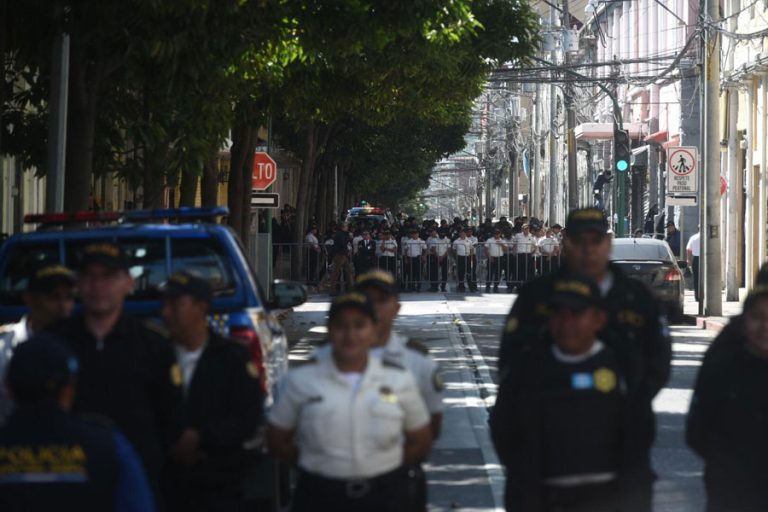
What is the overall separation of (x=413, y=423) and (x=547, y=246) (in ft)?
106

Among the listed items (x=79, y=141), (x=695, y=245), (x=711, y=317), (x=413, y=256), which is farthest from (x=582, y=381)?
(x=413, y=256)

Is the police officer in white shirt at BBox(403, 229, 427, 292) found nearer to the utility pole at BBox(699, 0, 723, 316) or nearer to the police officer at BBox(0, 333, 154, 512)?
the utility pole at BBox(699, 0, 723, 316)

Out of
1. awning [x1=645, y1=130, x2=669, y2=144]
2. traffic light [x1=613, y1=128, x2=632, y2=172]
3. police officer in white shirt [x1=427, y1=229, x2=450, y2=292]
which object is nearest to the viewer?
traffic light [x1=613, y1=128, x2=632, y2=172]

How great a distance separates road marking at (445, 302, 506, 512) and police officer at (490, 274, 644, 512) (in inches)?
153

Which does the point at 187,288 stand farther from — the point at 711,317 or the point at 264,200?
the point at 264,200

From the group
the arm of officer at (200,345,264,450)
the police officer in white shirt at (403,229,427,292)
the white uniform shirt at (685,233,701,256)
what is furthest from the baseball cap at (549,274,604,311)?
the police officer in white shirt at (403,229,427,292)

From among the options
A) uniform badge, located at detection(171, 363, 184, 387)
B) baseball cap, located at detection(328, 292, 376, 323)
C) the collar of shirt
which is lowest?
uniform badge, located at detection(171, 363, 184, 387)

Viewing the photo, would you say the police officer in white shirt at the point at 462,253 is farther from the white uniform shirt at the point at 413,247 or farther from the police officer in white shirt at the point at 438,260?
the white uniform shirt at the point at 413,247

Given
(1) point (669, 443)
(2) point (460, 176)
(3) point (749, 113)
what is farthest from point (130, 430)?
(2) point (460, 176)

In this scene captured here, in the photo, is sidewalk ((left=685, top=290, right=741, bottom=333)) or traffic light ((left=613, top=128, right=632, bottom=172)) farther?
traffic light ((left=613, top=128, right=632, bottom=172))

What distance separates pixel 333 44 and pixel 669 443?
894 centimetres

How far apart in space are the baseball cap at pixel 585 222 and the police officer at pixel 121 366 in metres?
1.84

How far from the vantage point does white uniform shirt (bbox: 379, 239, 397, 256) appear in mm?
37156

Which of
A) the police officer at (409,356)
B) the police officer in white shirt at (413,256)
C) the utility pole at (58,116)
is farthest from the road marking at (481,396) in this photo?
the police officer in white shirt at (413,256)
